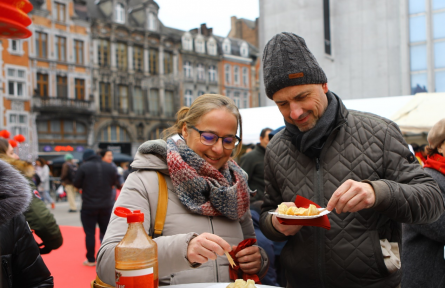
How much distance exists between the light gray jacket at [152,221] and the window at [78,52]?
104ft

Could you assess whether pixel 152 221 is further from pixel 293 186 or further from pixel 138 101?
pixel 138 101

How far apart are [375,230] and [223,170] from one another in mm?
841

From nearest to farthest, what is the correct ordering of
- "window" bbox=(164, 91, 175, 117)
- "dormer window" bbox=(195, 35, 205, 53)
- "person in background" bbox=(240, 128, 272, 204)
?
"person in background" bbox=(240, 128, 272, 204), "window" bbox=(164, 91, 175, 117), "dormer window" bbox=(195, 35, 205, 53)

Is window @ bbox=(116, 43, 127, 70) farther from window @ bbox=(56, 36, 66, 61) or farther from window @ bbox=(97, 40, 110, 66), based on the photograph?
window @ bbox=(56, 36, 66, 61)

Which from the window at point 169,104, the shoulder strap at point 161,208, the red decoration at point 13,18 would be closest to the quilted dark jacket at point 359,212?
the shoulder strap at point 161,208

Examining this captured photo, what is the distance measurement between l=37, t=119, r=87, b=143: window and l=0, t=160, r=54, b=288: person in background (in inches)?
1173

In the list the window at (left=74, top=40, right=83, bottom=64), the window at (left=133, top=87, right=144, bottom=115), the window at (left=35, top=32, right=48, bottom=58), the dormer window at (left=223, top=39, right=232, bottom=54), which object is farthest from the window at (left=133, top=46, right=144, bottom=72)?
the dormer window at (left=223, top=39, right=232, bottom=54)

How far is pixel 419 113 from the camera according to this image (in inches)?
268

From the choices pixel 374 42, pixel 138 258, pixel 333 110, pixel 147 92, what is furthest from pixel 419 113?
pixel 147 92

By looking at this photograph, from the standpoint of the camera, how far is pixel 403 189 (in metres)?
1.68

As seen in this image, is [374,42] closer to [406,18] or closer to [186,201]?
[406,18]

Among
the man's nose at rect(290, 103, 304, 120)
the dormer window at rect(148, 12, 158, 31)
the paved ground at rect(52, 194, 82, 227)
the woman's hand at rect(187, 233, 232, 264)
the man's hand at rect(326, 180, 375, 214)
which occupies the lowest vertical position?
the paved ground at rect(52, 194, 82, 227)

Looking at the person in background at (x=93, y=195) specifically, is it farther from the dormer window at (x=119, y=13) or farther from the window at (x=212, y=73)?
the window at (x=212, y=73)

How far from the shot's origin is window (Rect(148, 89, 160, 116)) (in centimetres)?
3582
